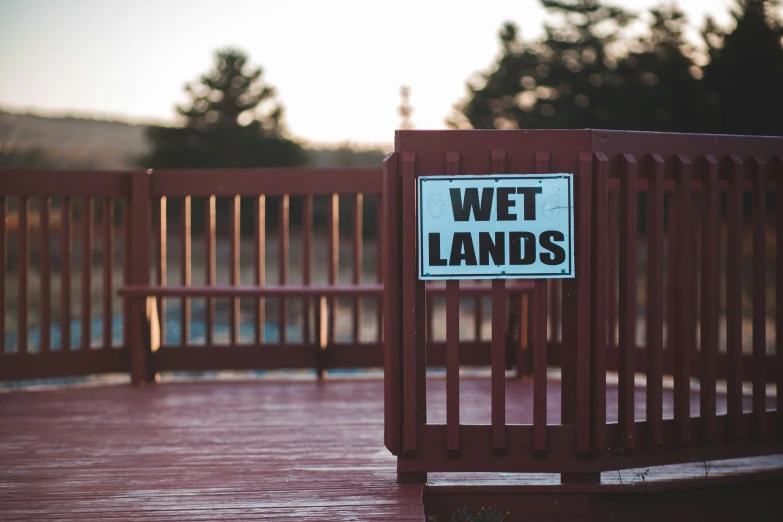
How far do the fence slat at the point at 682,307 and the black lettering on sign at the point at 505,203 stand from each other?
753 millimetres

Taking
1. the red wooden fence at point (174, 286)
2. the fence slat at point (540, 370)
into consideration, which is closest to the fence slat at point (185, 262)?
the red wooden fence at point (174, 286)

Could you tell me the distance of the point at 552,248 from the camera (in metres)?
2.70

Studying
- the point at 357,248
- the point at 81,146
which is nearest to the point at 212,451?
the point at 357,248

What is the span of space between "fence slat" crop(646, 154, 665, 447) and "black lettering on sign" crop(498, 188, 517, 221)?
612 millimetres

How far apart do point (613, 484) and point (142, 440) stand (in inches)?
89.1

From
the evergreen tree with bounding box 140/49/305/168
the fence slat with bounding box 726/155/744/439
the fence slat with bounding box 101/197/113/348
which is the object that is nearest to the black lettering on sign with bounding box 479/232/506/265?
the fence slat with bounding box 726/155/744/439

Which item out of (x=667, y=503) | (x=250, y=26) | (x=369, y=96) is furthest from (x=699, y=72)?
(x=667, y=503)

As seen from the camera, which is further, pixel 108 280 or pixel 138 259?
pixel 138 259

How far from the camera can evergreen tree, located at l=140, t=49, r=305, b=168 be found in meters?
35.2

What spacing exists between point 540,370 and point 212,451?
63.8 inches

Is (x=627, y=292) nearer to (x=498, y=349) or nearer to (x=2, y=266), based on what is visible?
(x=498, y=349)

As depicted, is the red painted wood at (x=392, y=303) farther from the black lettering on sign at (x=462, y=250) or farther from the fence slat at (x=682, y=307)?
the fence slat at (x=682, y=307)

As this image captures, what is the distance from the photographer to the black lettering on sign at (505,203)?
2697mm

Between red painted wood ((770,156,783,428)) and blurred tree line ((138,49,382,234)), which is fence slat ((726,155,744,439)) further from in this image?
blurred tree line ((138,49,382,234))
